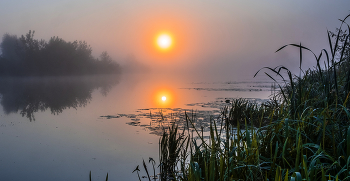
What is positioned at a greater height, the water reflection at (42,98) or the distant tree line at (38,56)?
the distant tree line at (38,56)

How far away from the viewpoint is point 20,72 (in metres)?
51.9

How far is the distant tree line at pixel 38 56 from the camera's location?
4891 centimetres

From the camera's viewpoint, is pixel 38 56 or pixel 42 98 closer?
pixel 42 98

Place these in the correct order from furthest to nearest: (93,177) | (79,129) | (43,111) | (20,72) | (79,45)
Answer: (79,45) → (20,72) → (43,111) → (79,129) → (93,177)

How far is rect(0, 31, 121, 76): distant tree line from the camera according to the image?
48.9 meters

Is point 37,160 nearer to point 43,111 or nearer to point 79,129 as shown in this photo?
point 79,129

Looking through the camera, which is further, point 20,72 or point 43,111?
point 20,72

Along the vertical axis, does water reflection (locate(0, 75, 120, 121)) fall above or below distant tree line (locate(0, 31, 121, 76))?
below

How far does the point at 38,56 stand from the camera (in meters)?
50.8

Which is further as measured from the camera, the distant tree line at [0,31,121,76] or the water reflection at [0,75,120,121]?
the distant tree line at [0,31,121,76]

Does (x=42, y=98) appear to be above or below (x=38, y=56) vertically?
below

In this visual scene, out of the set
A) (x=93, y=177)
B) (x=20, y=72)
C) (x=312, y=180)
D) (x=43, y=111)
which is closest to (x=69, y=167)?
(x=93, y=177)

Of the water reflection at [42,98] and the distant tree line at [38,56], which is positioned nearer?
the water reflection at [42,98]

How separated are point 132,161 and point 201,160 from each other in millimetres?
2161
